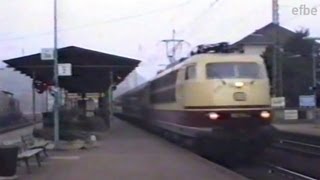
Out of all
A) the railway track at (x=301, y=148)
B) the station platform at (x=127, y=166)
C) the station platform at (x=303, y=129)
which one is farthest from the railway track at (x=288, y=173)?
the station platform at (x=303, y=129)

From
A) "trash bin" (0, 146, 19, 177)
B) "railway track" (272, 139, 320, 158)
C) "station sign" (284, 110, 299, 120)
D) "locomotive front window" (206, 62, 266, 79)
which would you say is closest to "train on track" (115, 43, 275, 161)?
"locomotive front window" (206, 62, 266, 79)

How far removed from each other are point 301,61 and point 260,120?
59075 mm

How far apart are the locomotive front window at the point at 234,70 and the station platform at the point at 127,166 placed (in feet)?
8.31

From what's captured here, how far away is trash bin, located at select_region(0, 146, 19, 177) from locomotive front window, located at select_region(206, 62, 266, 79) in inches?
306

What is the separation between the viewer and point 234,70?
21344mm

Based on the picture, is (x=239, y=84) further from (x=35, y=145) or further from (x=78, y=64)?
(x=78, y=64)

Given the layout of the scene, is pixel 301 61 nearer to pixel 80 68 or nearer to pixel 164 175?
pixel 80 68

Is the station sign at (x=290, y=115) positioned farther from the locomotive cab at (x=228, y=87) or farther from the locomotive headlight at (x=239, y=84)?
the locomotive headlight at (x=239, y=84)

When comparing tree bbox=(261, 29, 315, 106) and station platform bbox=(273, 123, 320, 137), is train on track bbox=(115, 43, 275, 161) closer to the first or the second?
station platform bbox=(273, 123, 320, 137)

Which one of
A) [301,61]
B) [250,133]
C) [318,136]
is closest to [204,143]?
[250,133]

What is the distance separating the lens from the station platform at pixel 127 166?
1570cm

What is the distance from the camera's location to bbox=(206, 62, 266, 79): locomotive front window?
69.3 feet

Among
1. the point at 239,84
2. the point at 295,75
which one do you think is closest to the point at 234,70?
the point at 239,84

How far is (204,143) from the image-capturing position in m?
21.4
